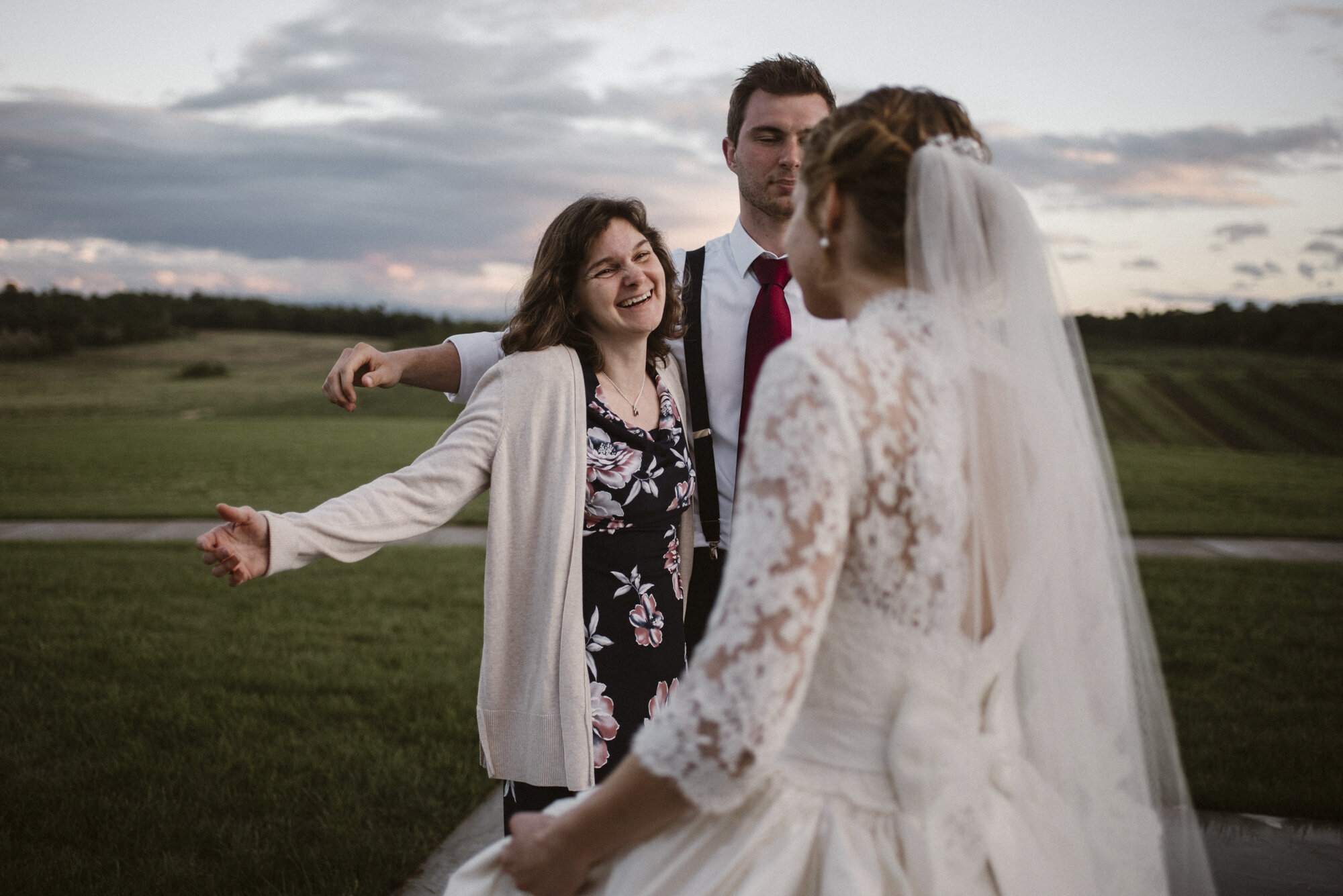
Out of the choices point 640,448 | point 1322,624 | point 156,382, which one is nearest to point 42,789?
point 640,448

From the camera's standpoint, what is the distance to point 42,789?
13.1 ft

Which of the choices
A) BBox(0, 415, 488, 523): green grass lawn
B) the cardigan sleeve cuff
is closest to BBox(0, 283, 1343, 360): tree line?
BBox(0, 415, 488, 523): green grass lawn

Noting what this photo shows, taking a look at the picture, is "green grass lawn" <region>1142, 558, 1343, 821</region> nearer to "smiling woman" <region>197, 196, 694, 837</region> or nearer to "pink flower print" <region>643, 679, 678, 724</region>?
"pink flower print" <region>643, 679, 678, 724</region>

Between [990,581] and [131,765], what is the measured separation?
436 cm

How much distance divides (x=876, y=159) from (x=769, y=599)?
0.72 metres

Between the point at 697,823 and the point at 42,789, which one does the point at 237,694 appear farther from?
the point at 697,823

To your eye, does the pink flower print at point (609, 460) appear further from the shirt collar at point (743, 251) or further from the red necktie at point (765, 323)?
the shirt collar at point (743, 251)

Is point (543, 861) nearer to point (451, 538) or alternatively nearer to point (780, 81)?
point (780, 81)

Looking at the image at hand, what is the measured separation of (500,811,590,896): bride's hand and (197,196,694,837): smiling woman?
95 cm

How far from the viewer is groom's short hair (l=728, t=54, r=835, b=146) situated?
3.39m

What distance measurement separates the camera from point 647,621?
8.60 ft

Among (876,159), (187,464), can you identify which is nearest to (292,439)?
(187,464)

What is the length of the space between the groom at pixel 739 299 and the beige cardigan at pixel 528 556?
0.50 meters

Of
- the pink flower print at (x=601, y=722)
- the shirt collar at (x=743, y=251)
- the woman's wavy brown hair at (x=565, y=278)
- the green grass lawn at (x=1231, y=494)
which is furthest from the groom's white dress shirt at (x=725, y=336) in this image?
the green grass lawn at (x=1231, y=494)
